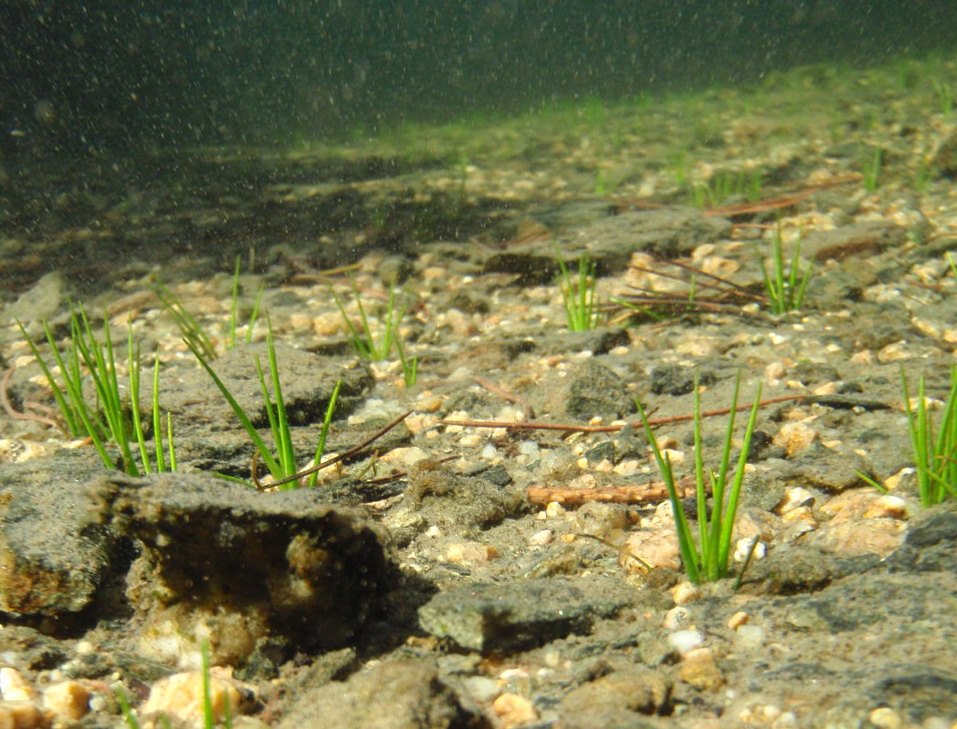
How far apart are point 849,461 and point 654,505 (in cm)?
52

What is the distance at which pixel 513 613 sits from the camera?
1.41 m

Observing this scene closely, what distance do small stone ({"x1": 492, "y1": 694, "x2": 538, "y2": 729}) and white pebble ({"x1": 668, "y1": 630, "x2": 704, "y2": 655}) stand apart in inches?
11.7

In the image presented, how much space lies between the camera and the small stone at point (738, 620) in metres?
1.41

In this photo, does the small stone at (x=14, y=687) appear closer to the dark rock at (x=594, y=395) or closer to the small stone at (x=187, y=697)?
the small stone at (x=187, y=697)

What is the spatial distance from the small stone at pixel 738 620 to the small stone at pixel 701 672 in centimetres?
9

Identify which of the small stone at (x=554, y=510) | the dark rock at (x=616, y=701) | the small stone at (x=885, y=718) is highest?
the small stone at (x=885, y=718)

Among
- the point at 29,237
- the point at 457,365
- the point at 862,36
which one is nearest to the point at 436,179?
the point at 29,237

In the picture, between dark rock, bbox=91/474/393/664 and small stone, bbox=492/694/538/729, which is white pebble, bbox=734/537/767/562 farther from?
dark rock, bbox=91/474/393/664

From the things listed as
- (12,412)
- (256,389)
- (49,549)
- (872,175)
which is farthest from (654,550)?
(872,175)

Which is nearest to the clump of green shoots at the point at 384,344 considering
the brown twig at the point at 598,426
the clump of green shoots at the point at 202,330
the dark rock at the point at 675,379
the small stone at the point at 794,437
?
the clump of green shoots at the point at 202,330

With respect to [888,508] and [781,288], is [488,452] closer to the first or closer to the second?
[888,508]

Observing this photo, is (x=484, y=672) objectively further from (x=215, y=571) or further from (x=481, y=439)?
(x=481, y=439)

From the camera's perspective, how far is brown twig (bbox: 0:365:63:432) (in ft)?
8.89

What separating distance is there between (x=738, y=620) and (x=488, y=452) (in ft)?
3.53
